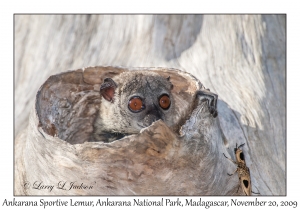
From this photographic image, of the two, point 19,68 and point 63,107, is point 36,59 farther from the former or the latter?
point 63,107

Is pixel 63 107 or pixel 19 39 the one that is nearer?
pixel 63 107

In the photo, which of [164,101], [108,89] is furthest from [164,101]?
[108,89]

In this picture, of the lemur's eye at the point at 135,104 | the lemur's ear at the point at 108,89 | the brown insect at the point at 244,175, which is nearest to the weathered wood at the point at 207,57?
the brown insect at the point at 244,175

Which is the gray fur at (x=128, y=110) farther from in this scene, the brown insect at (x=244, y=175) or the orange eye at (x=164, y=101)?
the brown insect at (x=244, y=175)

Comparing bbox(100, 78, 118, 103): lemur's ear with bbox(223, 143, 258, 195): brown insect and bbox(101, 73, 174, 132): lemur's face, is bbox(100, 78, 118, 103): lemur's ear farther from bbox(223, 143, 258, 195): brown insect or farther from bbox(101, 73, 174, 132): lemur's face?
bbox(223, 143, 258, 195): brown insect

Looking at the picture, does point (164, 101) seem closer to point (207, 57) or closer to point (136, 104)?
point (136, 104)

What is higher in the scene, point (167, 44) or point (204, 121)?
point (167, 44)
